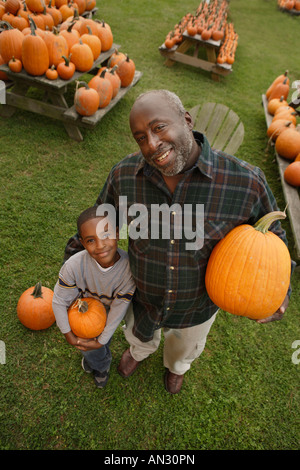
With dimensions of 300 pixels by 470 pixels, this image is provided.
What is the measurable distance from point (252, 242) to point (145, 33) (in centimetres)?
885

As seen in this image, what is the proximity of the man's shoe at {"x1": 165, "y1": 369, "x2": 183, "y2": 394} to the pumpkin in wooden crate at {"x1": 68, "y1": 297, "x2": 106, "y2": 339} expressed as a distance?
1018mm

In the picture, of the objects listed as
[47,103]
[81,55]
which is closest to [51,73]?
[47,103]

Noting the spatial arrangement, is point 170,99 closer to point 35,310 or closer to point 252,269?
point 252,269

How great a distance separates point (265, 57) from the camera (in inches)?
369

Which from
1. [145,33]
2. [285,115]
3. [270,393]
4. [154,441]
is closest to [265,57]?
[145,33]

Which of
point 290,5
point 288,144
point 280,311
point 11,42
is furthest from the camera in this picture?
point 290,5

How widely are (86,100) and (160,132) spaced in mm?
3529

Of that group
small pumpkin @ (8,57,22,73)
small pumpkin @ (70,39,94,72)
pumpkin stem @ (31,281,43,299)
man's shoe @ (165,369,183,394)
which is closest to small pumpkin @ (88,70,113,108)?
small pumpkin @ (70,39,94,72)

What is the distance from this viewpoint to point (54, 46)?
4523 millimetres

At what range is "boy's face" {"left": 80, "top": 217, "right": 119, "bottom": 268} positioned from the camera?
1754 millimetres

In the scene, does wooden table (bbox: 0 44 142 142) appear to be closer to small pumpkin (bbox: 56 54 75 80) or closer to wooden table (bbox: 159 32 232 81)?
small pumpkin (bbox: 56 54 75 80)

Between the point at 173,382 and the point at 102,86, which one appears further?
the point at 102,86

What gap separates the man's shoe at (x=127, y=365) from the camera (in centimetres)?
275
